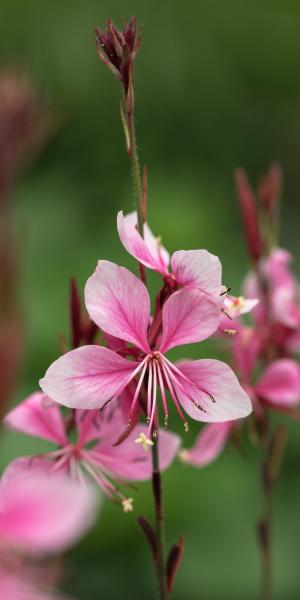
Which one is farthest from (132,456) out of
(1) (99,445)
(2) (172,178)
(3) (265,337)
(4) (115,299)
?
(2) (172,178)

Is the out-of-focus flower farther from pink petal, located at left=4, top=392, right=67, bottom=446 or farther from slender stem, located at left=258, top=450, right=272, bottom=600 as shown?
slender stem, located at left=258, top=450, right=272, bottom=600

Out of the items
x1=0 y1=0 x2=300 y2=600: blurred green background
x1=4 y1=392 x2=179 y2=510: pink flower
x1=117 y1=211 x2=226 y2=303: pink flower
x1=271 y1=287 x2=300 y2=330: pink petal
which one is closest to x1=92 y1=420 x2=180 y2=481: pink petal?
x1=4 y1=392 x2=179 y2=510: pink flower

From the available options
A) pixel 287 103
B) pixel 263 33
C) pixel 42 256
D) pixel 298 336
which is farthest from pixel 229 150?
pixel 298 336

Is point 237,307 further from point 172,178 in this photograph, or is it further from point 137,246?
point 172,178

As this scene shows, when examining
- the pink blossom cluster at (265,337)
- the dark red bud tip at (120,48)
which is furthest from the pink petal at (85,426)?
the dark red bud tip at (120,48)

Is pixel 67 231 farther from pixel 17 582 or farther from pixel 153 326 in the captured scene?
pixel 17 582
